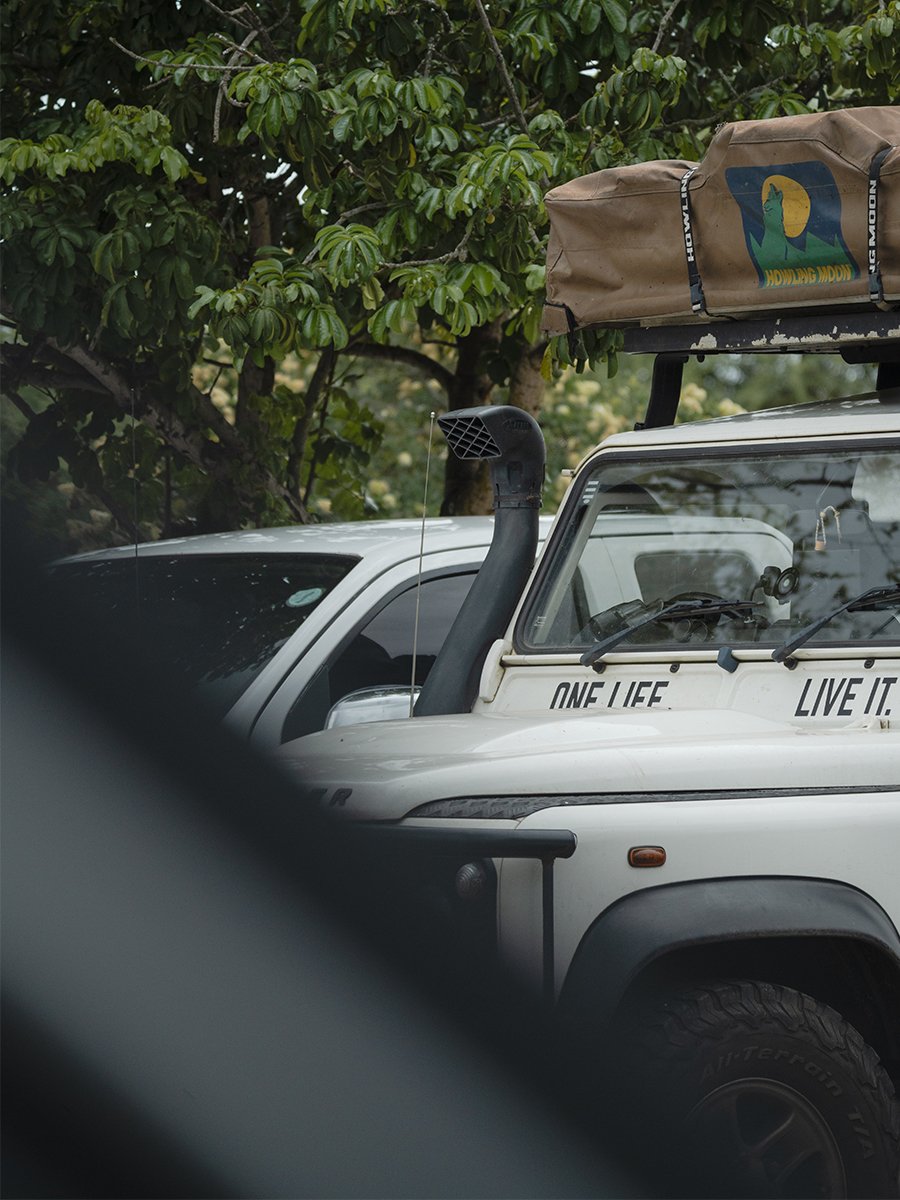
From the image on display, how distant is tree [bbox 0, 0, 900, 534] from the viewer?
20.7 feet

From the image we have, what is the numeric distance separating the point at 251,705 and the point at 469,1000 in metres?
3.22

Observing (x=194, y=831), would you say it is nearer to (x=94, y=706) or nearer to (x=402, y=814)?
(x=94, y=706)

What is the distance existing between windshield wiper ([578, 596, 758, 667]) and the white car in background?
80cm

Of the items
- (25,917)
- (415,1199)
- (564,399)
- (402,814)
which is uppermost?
(25,917)

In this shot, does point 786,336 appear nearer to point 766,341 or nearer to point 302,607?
point 766,341

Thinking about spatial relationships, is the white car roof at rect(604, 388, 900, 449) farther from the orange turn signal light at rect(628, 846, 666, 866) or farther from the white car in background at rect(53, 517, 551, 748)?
the orange turn signal light at rect(628, 846, 666, 866)

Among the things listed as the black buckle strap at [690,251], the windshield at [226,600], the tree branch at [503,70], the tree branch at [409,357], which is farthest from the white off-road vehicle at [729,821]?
the tree branch at [409,357]

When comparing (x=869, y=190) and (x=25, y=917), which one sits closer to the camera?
(x=25, y=917)

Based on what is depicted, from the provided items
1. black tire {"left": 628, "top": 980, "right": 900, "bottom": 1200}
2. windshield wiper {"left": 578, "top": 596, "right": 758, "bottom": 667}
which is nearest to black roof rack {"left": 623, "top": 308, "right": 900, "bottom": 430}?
windshield wiper {"left": 578, "top": 596, "right": 758, "bottom": 667}

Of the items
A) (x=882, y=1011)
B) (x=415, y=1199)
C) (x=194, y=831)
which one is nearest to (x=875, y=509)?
(x=882, y=1011)

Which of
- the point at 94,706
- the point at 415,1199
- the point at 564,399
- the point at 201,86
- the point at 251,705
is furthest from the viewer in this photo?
the point at 564,399

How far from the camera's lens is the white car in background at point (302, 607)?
185 inches

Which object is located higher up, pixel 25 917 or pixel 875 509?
pixel 25 917

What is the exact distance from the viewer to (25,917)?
52.0 inches
